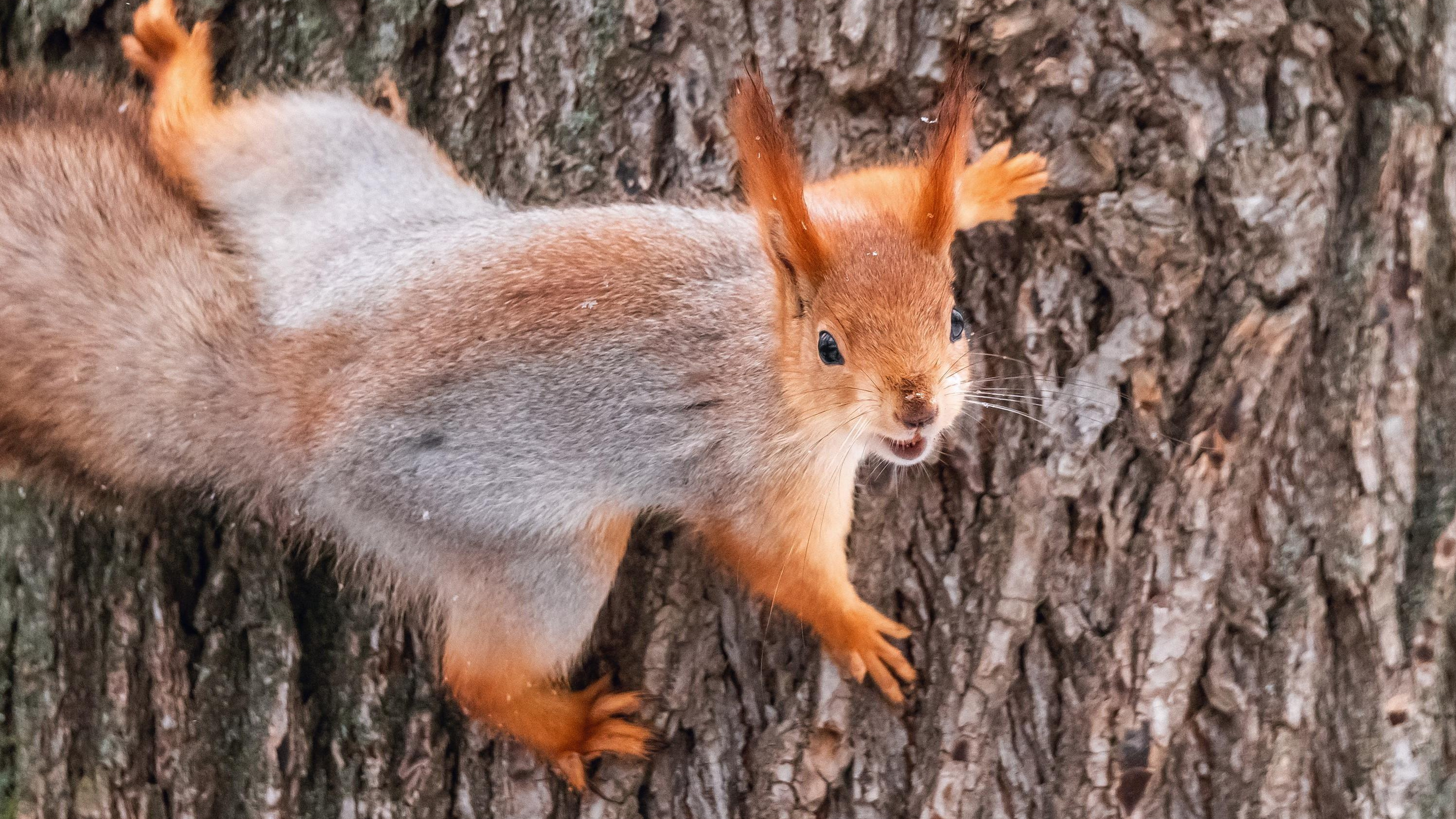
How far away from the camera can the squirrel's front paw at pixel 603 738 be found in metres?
2.03

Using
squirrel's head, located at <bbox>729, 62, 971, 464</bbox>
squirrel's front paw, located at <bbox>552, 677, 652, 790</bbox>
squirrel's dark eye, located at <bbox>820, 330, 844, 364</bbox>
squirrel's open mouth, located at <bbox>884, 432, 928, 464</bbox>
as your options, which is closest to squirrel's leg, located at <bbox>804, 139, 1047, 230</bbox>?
squirrel's head, located at <bbox>729, 62, 971, 464</bbox>

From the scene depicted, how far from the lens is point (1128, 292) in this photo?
2016 mm

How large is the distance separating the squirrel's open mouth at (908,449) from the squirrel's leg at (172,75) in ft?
4.24

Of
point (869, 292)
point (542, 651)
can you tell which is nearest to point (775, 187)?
point (869, 292)

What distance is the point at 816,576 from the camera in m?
2.04

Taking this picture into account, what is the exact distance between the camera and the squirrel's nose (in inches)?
67.0

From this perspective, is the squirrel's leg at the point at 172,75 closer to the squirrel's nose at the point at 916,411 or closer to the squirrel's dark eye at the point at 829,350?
the squirrel's dark eye at the point at 829,350

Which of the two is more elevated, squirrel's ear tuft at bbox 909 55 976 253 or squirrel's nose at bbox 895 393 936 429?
squirrel's ear tuft at bbox 909 55 976 253

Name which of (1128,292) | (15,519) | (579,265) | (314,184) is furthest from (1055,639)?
(15,519)

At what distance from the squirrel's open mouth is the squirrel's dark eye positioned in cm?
13

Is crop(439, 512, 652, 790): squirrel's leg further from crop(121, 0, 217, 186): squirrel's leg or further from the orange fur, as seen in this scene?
crop(121, 0, 217, 186): squirrel's leg

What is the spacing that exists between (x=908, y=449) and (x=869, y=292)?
230 millimetres

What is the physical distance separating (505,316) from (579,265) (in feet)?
0.47

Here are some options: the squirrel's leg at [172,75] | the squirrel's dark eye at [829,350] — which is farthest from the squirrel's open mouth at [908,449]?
the squirrel's leg at [172,75]
